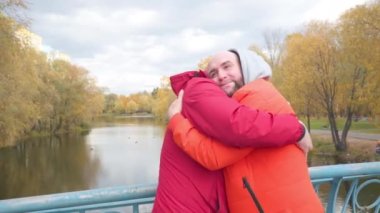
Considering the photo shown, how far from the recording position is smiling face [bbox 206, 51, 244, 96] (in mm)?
1848

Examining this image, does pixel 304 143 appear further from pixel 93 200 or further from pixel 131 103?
pixel 131 103

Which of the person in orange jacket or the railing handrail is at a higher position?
the person in orange jacket

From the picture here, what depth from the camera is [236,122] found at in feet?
5.13

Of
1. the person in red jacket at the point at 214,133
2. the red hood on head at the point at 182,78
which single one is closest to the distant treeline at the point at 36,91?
the red hood on head at the point at 182,78

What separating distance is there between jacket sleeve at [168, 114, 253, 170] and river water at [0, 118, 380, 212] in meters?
15.2

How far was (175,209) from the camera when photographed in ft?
5.48

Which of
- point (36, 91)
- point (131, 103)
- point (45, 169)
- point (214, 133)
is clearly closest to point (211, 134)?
point (214, 133)

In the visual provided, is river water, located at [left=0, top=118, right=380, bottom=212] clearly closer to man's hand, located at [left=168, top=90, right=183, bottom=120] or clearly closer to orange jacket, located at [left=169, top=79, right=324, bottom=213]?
orange jacket, located at [left=169, top=79, right=324, bottom=213]

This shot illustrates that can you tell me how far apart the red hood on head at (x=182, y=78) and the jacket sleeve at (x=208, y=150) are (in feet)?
0.99

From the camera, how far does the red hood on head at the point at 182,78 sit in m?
1.87

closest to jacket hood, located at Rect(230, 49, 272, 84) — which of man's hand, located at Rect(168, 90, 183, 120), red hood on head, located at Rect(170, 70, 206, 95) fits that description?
red hood on head, located at Rect(170, 70, 206, 95)

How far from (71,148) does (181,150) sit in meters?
37.9

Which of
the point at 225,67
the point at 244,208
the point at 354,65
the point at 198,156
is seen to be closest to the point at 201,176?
the point at 198,156

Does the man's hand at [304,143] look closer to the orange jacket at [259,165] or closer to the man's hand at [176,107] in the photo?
the orange jacket at [259,165]
